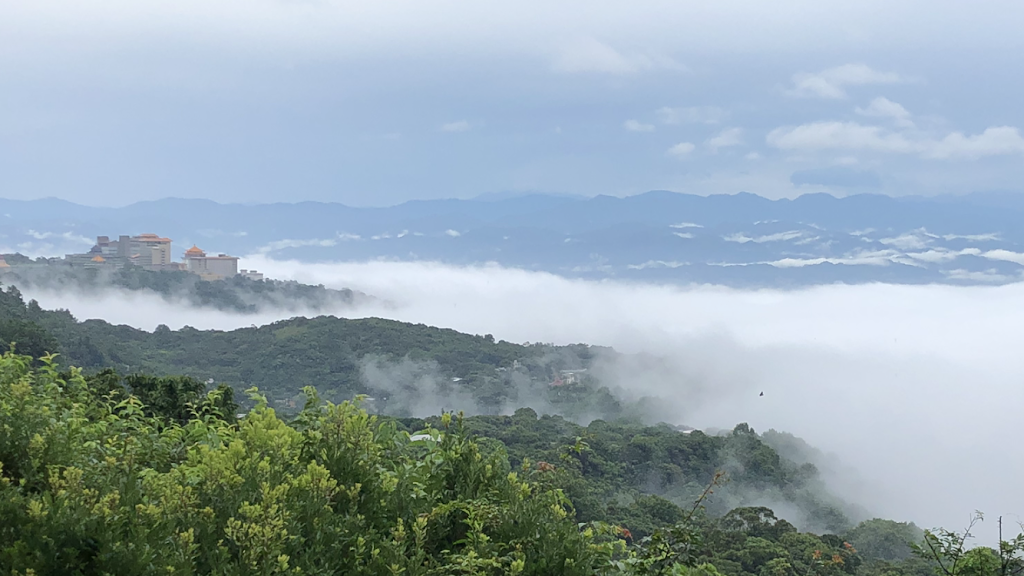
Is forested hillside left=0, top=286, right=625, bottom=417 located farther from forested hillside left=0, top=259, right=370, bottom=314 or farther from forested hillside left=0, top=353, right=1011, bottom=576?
forested hillside left=0, top=353, right=1011, bottom=576

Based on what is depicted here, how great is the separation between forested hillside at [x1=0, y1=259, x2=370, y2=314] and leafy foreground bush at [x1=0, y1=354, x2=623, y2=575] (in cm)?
9818

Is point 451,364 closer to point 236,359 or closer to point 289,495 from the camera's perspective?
point 236,359

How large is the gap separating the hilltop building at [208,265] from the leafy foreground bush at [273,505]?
10783 cm

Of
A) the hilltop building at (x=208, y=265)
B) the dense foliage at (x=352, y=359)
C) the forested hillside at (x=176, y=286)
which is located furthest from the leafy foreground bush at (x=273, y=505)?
the hilltop building at (x=208, y=265)

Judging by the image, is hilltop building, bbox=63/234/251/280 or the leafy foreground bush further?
hilltop building, bbox=63/234/251/280

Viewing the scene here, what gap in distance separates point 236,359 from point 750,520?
5239 centimetres

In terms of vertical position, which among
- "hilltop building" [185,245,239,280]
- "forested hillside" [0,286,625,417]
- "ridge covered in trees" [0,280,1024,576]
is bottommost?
"forested hillside" [0,286,625,417]

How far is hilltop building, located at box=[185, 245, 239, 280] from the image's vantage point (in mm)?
106188

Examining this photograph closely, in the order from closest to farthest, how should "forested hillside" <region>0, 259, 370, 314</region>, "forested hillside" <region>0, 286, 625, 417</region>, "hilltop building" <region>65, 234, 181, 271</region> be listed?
"forested hillside" <region>0, 286, 625, 417</region>
"forested hillside" <region>0, 259, 370, 314</region>
"hilltop building" <region>65, 234, 181, 271</region>

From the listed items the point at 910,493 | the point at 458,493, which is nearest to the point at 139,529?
the point at 458,493

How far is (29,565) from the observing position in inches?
81.7

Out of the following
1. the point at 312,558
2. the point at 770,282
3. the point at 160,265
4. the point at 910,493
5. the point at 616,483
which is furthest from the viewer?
the point at 770,282

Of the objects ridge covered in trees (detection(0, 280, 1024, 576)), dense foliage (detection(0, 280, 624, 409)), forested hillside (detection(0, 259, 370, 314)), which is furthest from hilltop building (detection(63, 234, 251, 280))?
ridge covered in trees (detection(0, 280, 1024, 576))

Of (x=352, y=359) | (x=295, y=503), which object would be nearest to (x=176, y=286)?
(x=352, y=359)
